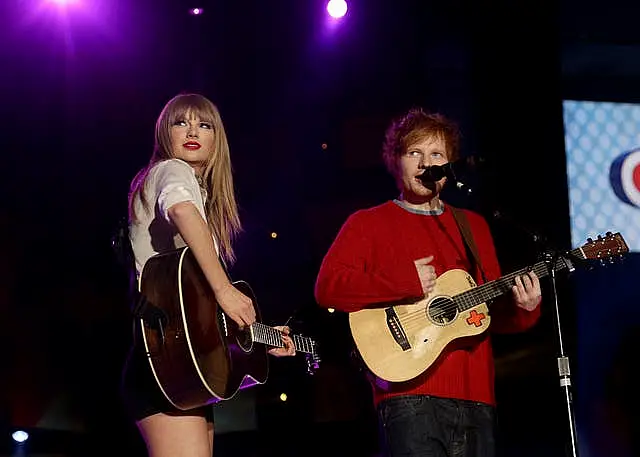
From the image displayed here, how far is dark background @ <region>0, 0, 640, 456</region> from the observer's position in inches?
196

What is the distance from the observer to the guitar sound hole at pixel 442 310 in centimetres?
370

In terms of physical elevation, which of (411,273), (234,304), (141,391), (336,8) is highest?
(336,8)

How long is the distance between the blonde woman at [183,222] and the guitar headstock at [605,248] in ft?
5.05

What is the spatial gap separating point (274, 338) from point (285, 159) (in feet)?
7.08

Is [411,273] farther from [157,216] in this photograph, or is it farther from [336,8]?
[336,8]

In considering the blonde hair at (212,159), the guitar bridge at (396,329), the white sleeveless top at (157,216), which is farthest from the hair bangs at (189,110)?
the guitar bridge at (396,329)

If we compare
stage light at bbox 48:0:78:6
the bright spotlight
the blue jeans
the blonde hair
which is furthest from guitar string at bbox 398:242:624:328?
stage light at bbox 48:0:78:6

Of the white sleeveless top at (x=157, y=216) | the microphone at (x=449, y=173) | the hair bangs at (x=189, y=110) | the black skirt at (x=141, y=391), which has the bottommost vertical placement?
the black skirt at (x=141, y=391)

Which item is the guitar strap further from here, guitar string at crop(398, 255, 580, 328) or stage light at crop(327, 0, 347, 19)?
stage light at crop(327, 0, 347, 19)

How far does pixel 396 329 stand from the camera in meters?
3.67

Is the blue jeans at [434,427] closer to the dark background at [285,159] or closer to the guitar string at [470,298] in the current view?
the guitar string at [470,298]

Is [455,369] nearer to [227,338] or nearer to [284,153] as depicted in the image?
[227,338]

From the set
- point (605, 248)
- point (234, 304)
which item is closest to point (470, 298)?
point (605, 248)

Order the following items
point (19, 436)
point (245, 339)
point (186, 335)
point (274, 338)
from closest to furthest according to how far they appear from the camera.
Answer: point (186, 335) → point (245, 339) → point (274, 338) → point (19, 436)
